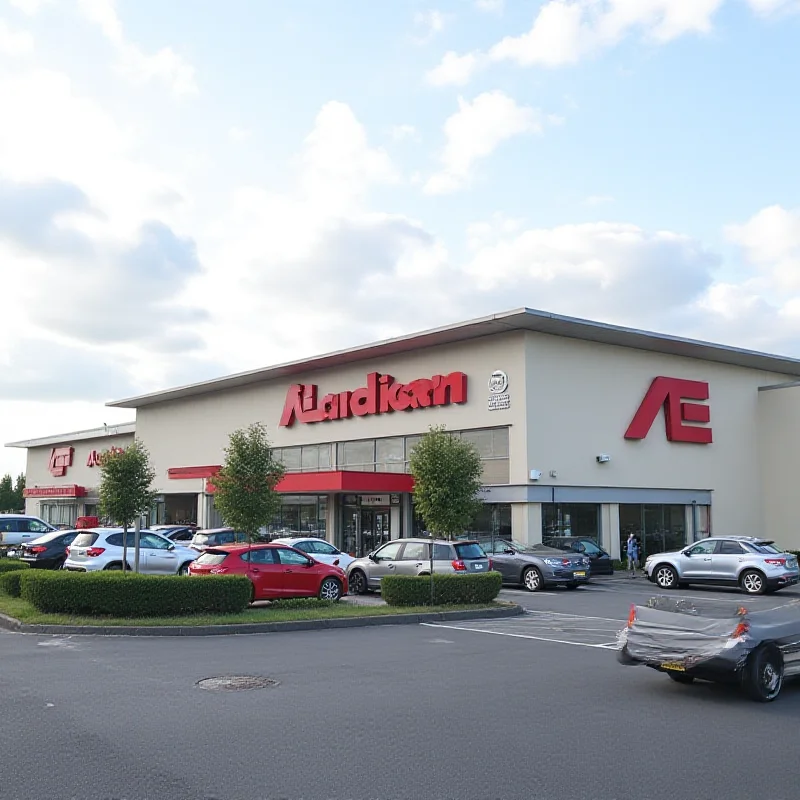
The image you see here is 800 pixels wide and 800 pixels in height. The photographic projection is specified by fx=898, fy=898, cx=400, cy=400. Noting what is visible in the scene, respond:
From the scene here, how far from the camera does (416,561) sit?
866 inches

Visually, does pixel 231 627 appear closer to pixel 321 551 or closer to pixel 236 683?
pixel 236 683

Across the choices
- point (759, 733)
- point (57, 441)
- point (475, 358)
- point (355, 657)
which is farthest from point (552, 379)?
point (57, 441)

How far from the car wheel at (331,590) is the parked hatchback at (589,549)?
1031cm

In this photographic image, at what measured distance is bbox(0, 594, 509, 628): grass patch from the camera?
15.3 metres

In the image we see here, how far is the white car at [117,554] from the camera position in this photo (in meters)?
23.3

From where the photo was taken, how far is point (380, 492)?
35.2m

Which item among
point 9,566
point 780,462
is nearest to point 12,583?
point 9,566

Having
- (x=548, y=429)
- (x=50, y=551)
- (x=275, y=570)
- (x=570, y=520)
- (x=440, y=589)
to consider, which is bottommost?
(x=440, y=589)

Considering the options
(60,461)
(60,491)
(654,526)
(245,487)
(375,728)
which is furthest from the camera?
(60,461)

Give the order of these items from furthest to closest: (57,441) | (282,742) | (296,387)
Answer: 1. (57,441)
2. (296,387)
3. (282,742)

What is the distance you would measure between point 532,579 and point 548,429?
7392 millimetres

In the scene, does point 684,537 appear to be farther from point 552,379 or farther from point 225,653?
point 225,653

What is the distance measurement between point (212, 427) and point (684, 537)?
992 inches

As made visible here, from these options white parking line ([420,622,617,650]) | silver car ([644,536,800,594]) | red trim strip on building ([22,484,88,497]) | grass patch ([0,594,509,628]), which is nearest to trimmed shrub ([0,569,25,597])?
grass patch ([0,594,509,628])
